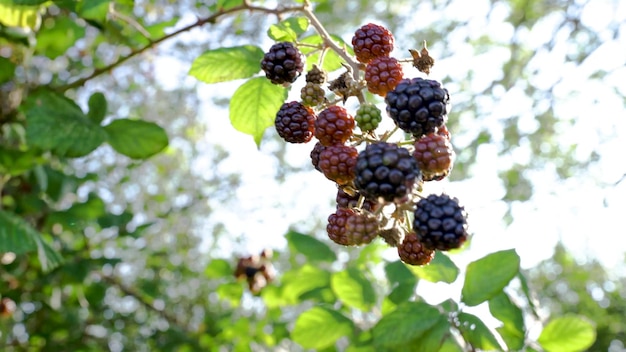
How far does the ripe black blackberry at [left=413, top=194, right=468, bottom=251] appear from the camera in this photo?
2.75 ft

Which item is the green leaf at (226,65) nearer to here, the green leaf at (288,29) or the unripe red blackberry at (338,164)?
the green leaf at (288,29)

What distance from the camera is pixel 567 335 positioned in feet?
5.74

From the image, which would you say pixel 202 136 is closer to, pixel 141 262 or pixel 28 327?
pixel 141 262

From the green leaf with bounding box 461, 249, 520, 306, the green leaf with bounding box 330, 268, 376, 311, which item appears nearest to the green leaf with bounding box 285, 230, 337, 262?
the green leaf with bounding box 330, 268, 376, 311

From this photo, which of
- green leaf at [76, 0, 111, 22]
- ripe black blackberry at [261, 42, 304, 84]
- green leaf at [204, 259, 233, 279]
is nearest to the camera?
ripe black blackberry at [261, 42, 304, 84]

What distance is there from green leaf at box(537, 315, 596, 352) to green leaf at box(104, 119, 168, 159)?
1318 mm

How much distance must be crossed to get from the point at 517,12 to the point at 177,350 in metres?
3.12

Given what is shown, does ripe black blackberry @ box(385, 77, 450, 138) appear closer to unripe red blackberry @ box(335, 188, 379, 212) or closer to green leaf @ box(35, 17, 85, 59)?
unripe red blackberry @ box(335, 188, 379, 212)

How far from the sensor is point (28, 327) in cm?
347

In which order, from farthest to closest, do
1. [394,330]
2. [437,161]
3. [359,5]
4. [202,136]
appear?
1. [202,136]
2. [359,5]
3. [394,330]
4. [437,161]

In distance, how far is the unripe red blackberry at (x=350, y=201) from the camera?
3.34 feet

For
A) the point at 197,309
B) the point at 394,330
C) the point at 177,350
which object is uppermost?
the point at 394,330

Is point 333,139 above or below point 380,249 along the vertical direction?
above

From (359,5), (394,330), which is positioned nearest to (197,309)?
(359,5)
